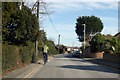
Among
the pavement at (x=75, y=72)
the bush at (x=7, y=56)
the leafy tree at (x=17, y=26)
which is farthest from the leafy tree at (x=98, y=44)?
the bush at (x=7, y=56)

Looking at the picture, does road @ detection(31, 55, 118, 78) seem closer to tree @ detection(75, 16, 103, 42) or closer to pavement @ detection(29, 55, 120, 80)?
Answer: pavement @ detection(29, 55, 120, 80)

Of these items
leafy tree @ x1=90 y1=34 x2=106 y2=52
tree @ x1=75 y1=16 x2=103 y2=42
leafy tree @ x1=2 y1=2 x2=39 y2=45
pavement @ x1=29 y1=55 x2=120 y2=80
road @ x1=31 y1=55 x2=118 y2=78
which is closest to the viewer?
pavement @ x1=29 y1=55 x2=120 y2=80

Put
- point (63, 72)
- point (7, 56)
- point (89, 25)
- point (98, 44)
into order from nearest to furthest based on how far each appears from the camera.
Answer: point (7, 56) < point (63, 72) < point (98, 44) < point (89, 25)

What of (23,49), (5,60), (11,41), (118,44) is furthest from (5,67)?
(118,44)

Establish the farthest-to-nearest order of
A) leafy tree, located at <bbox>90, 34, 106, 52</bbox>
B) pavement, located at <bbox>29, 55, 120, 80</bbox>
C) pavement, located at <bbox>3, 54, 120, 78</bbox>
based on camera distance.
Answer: leafy tree, located at <bbox>90, 34, 106, 52</bbox>, pavement, located at <bbox>29, 55, 120, 80</bbox>, pavement, located at <bbox>3, 54, 120, 78</bbox>

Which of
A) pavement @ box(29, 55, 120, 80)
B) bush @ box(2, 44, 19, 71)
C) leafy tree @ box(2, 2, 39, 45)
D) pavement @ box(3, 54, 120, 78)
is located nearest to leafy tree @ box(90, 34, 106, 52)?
pavement @ box(29, 55, 120, 80)

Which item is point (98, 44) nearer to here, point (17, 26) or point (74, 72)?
point (17, 26)

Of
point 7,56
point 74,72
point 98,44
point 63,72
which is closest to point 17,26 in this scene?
point 7,56

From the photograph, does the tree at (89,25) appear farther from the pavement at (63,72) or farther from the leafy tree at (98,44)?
the pavement at (63,72)

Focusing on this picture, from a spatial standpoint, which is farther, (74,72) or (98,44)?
(98,44)

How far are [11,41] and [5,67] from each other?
6.70m

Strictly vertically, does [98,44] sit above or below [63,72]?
above

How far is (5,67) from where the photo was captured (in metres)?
11.0

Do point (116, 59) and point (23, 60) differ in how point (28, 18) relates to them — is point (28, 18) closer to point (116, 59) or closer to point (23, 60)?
point (23, 60)
